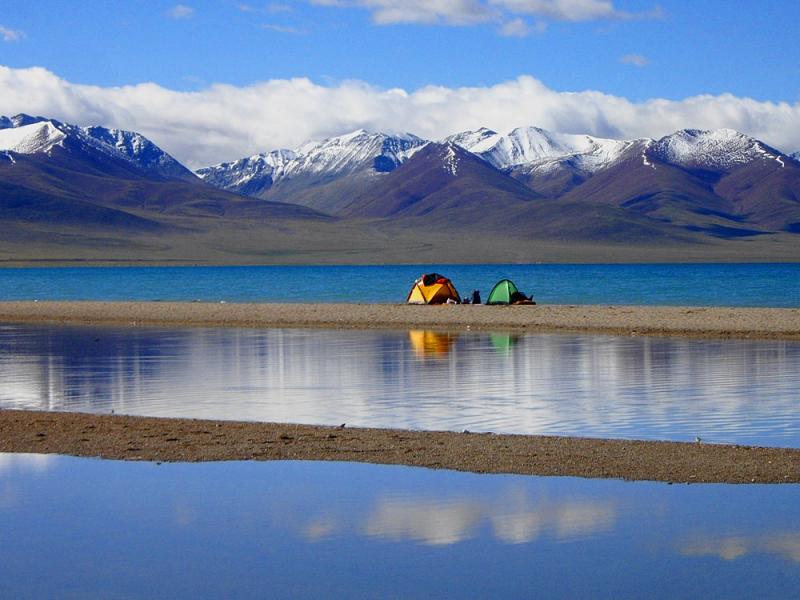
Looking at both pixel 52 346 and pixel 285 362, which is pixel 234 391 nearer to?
pixel 285 362

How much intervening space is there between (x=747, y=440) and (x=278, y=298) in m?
56.6

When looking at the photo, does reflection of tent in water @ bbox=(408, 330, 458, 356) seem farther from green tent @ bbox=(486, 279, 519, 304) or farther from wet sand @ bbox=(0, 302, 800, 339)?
green tent @ bbox=(486, 279, 519, 304)

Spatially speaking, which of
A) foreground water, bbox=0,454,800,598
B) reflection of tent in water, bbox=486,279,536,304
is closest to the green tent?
reflection of tent in water, bbox=486,279,536,304

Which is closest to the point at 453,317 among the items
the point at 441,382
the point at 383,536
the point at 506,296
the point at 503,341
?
the point at 506,296

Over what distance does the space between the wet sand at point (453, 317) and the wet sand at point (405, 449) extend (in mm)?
21560

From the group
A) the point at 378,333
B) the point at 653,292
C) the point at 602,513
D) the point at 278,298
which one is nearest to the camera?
the point at 602,513

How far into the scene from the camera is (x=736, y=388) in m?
22.1

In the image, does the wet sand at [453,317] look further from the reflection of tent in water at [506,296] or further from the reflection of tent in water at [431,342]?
the reflection of tent in water at [431,342]

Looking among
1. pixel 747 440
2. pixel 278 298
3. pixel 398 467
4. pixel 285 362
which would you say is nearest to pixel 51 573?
pixel 398 467

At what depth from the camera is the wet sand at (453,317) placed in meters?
38.5

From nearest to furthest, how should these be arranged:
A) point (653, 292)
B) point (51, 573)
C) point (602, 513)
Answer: point (51, 573) → point (602, 513) → point (653, 292)

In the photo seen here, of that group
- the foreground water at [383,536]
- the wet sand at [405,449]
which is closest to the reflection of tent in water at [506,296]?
the wet sand at [405,449]

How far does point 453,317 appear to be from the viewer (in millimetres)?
44719

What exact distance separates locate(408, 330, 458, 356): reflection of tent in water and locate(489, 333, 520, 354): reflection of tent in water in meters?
1.11
